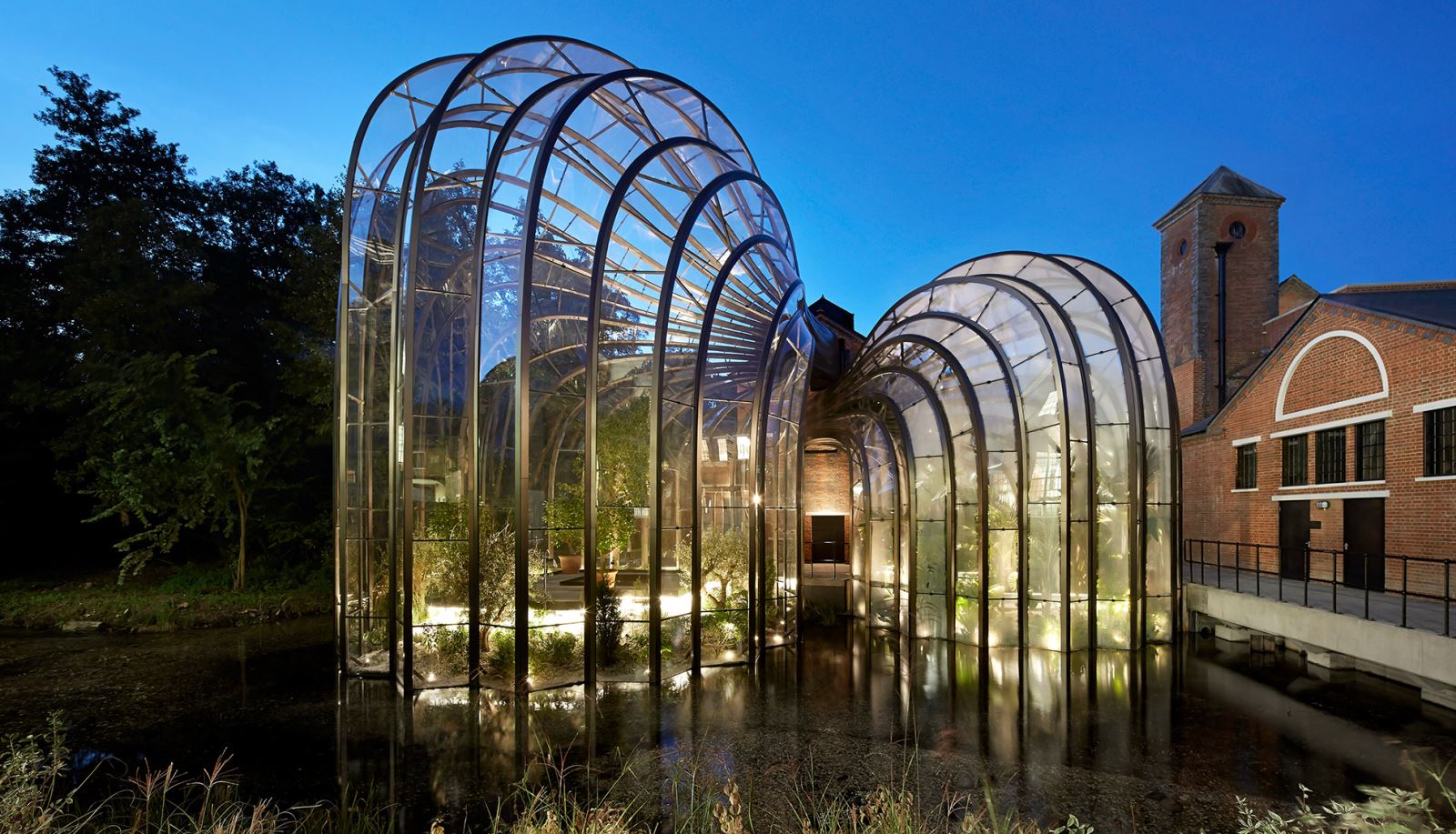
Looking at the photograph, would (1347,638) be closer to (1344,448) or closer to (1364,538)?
(1364,538)

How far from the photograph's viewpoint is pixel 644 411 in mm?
11984

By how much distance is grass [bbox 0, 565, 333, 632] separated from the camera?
1655 cm

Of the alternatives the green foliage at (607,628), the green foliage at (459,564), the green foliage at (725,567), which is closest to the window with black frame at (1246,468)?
the green foliage at (725,567)

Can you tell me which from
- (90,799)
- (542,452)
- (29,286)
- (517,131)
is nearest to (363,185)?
(517,131)

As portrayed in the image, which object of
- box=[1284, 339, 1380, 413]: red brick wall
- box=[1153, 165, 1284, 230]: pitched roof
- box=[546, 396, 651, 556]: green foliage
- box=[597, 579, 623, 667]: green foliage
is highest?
box=[1153, 165, 1284, 230]: pitched roof

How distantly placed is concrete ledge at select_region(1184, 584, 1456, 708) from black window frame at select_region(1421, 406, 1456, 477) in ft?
13.2

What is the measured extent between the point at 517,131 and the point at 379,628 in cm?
826

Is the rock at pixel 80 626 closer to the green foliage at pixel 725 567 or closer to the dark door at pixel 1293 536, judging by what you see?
the green foliage at pixel 725 567

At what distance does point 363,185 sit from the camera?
494 inches

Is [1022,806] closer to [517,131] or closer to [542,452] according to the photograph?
[542,452]

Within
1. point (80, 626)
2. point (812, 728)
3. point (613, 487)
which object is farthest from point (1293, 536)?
point (80, 626)

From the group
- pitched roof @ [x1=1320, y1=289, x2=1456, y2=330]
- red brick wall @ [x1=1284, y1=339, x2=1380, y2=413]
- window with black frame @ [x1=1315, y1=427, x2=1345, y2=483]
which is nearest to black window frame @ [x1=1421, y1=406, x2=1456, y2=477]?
red brick wall @ [x1=1284, y1=339, x2=1380, y2=413]

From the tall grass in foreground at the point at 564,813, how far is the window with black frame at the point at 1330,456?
11040 mm

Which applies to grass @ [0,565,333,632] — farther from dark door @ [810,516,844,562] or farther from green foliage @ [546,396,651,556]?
dark door @ [810,516,844,562]
